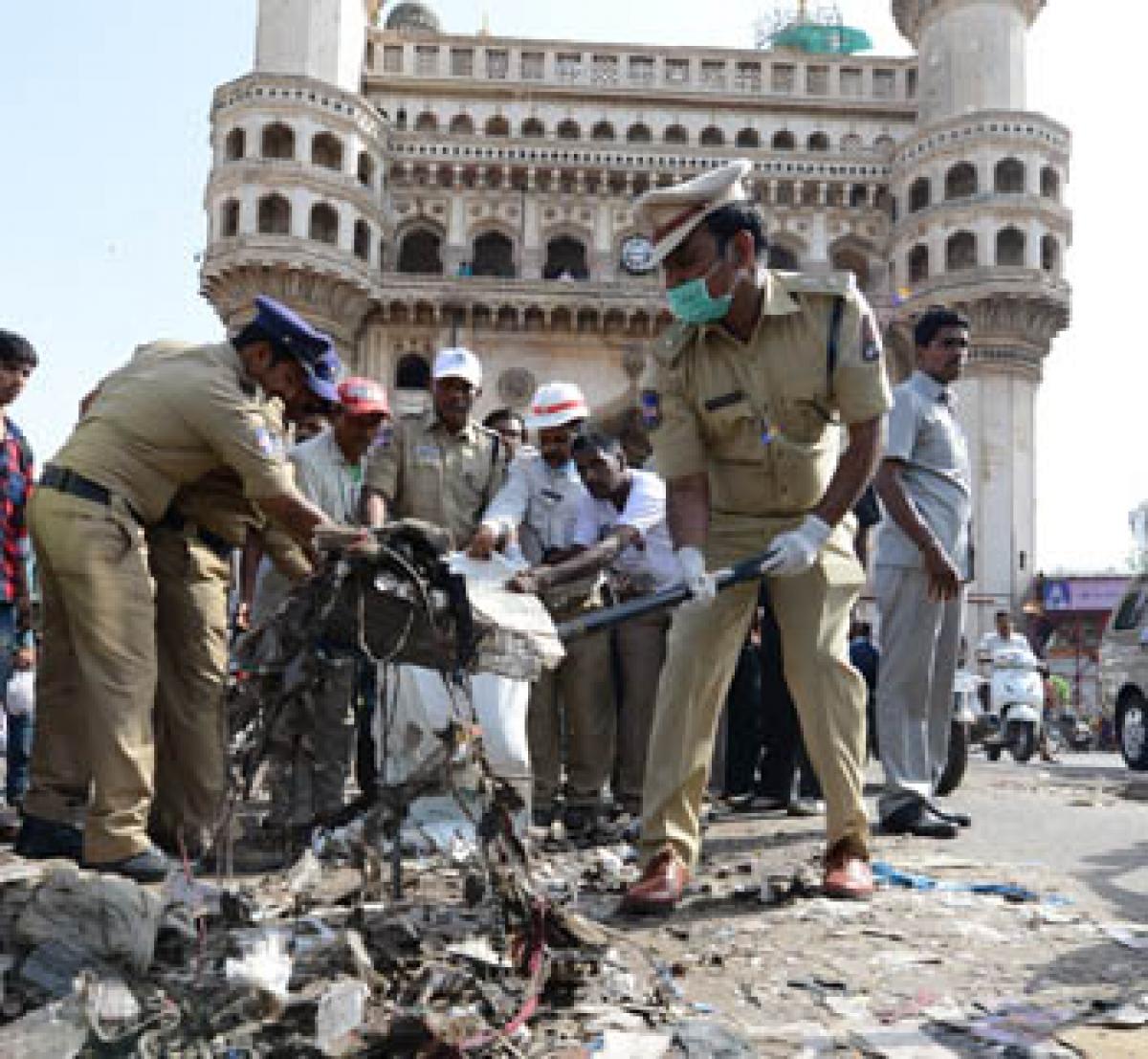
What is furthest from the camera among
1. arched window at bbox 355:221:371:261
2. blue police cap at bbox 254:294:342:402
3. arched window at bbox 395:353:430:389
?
arched window at bbox 395:353:430:389

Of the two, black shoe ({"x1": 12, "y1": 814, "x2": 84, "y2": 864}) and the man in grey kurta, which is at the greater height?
the man in grey kurta

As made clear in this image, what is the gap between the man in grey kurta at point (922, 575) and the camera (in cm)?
434

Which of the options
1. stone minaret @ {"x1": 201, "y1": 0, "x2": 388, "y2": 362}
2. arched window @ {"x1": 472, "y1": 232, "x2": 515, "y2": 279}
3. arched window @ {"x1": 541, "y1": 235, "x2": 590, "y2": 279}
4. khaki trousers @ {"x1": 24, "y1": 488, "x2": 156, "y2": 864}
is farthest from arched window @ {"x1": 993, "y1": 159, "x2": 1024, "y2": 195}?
khaki trousers @ {"x1": 24, "y1": 488, "x2": 156, "y2": 864}

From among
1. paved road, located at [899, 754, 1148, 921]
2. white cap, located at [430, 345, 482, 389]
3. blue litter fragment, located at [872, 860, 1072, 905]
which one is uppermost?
white cap, located at [430, 345, 482, 389]

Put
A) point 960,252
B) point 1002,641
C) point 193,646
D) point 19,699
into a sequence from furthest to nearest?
point 960,252 → point 1002,641 → point 19,699 → point 193,646

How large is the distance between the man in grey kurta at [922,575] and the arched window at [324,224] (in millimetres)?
25745

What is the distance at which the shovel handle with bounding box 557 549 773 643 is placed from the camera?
2789 millimetres

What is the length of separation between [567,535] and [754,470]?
1.49m

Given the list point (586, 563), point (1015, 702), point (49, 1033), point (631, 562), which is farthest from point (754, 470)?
point (1015, 702)

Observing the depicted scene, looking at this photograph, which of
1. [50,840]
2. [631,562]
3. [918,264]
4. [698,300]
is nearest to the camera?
[698,300]

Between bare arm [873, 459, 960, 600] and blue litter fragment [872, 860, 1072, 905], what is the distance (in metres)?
1.28

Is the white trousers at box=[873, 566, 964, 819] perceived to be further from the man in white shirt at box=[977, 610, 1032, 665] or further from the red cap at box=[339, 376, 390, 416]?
the man in white shirt at box=[977, 610, 1032, 665]

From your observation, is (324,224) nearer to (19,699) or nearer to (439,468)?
(19,699)

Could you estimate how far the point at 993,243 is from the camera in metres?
28.3
